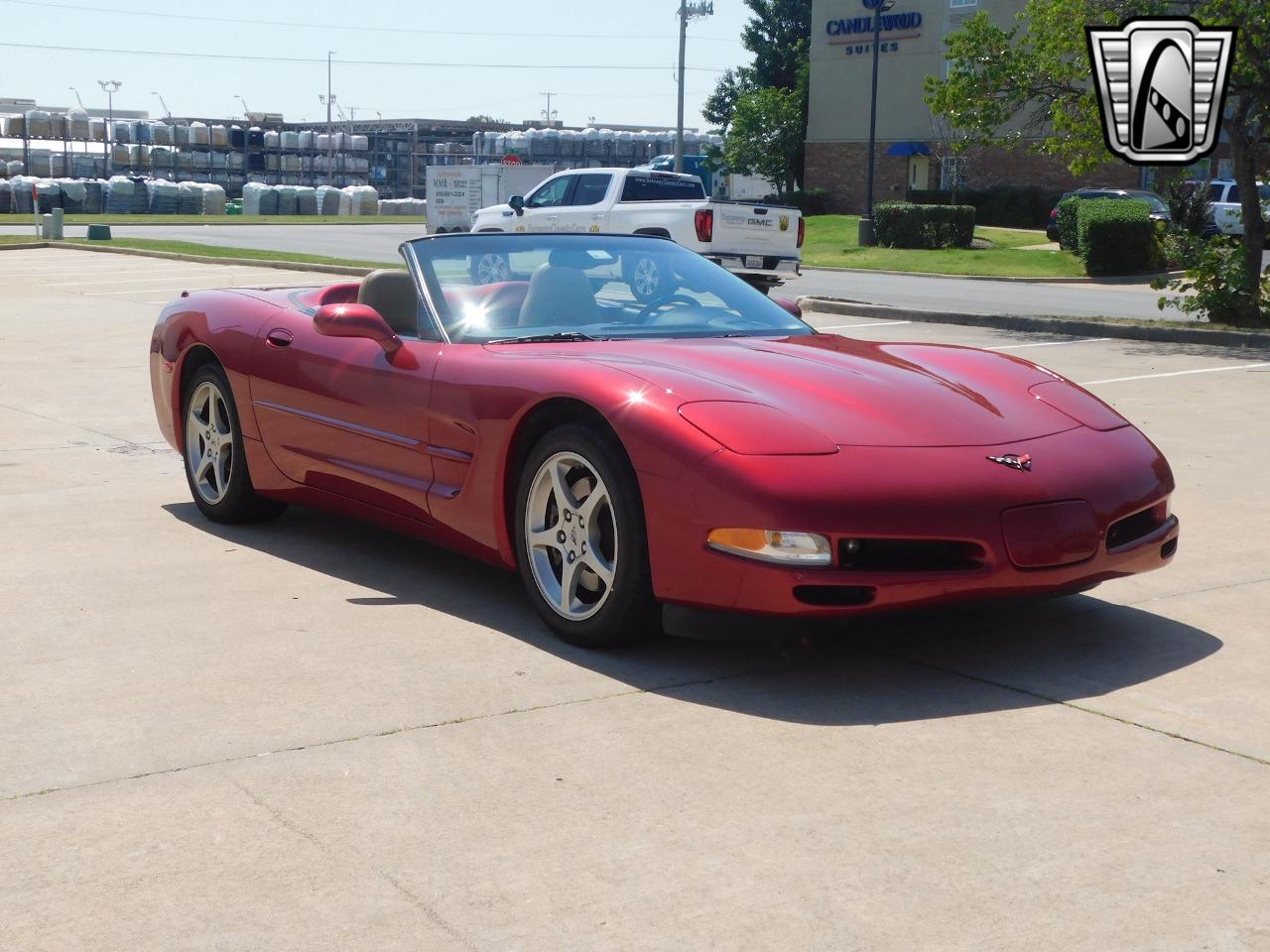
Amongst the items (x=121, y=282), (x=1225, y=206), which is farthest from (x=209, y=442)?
(x=1225, y=206)

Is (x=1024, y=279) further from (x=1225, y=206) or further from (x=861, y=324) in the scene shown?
(x=861, y=324)

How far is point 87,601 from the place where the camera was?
17.0ft

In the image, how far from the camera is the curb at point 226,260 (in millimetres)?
24538

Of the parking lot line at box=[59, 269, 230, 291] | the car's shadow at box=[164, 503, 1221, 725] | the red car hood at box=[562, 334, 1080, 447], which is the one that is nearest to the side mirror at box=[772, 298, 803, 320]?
the red car hood at box=[562, 334, 1080, 447]

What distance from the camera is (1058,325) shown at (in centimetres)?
1627

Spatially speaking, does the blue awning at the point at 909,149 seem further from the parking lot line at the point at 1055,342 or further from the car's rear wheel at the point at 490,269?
the car's rear wheel at the point at 490,269

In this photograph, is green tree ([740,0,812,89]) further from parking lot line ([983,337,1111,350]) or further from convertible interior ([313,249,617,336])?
convertible interior ([313,249,617,336])

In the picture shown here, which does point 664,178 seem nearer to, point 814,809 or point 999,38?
point 999,38

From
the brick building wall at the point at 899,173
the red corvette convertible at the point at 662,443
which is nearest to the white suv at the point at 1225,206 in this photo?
the brick building wall at the point at 899,173

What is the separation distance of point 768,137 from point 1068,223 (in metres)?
33.8

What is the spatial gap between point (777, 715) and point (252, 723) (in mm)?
1356

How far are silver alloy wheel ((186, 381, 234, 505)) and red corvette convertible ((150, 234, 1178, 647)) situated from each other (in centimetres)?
8

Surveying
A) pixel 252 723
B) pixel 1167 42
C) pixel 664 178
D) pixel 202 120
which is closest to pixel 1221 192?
pixel 664 178

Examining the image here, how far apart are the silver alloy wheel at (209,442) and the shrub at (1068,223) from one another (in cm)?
2807
